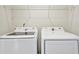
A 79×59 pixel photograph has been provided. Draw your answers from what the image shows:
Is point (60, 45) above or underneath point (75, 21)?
underneath

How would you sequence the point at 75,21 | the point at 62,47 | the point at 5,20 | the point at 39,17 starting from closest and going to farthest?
the point at 62,47, the point at 75,21, the point at 5,20, the point at 39,17

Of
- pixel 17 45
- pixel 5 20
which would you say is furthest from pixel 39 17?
pixel 17 45

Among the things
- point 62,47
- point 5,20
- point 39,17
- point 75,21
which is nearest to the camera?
point 62,47

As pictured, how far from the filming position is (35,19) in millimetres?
3256

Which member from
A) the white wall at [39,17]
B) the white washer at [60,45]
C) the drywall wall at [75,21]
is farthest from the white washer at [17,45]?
the drywall wall at [75,21]

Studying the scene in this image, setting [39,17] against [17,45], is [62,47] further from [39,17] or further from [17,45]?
[39,17]

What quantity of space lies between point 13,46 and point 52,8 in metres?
2.00

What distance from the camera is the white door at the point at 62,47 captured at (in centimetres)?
173

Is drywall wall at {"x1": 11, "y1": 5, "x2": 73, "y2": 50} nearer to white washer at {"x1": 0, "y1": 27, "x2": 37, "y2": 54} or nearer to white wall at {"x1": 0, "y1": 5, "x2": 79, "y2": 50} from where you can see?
white wall at {"x1": 0, "y1": 5, "x2": 79, "y2": 50}

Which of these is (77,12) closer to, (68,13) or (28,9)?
(68,13)

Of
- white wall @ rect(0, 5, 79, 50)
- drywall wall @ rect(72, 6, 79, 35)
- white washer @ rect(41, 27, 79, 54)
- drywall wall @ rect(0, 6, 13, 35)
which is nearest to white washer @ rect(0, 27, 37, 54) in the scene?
white washer @ rect(41, 27, 79, 54)

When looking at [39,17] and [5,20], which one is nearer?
[5,20]

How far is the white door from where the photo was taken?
1734 mm

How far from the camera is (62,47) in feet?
5.70
